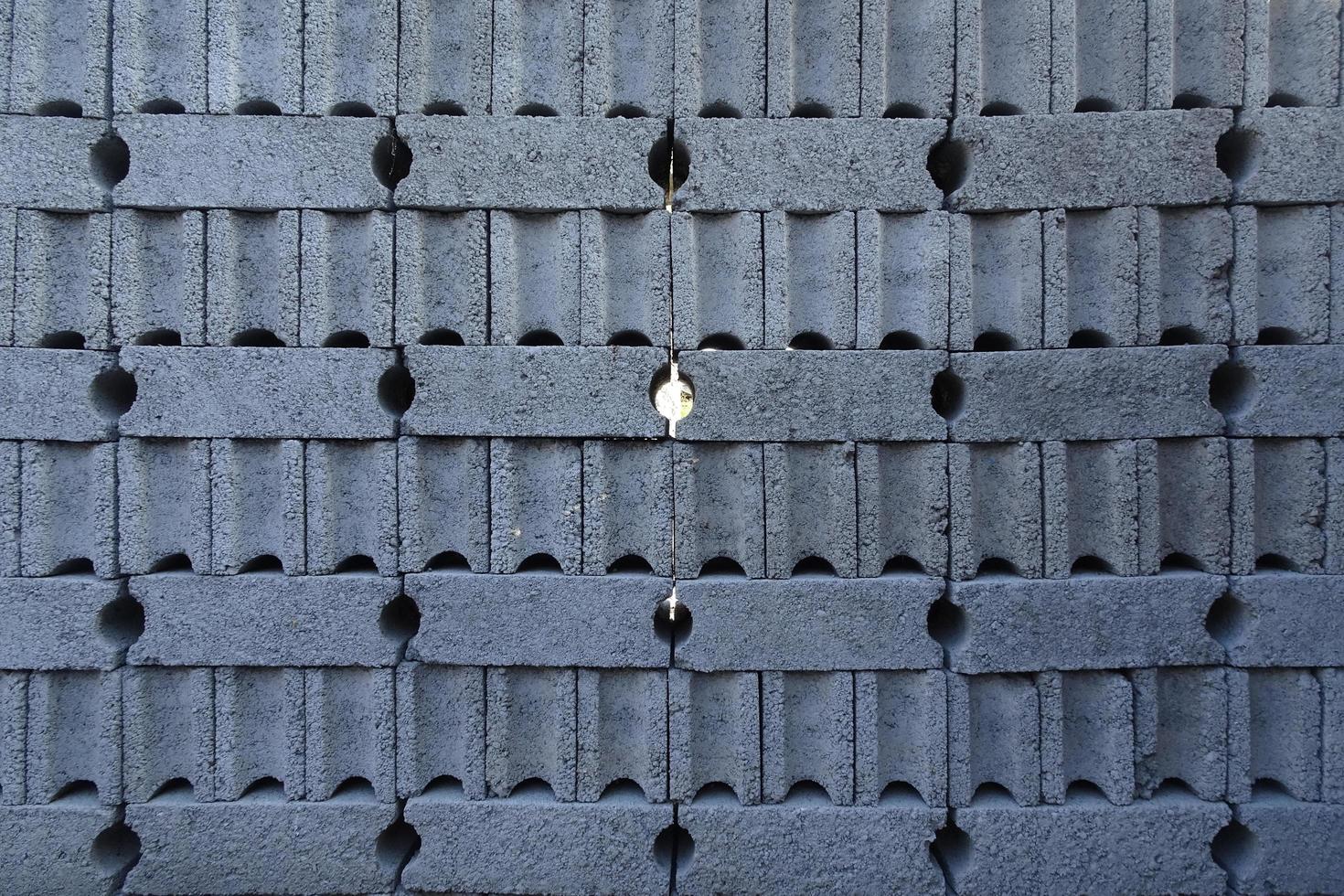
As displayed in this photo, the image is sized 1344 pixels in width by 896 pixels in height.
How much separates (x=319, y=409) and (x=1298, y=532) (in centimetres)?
430

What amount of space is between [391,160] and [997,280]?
278 centimetres

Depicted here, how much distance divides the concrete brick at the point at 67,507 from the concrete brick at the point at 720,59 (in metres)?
3.00

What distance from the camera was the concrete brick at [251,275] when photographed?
9.74 ft

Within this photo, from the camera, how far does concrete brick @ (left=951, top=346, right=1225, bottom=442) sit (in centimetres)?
293

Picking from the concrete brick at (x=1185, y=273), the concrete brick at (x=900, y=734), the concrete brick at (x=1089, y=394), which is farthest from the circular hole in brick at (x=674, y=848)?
the concrete brick at (x=1185, y=273)

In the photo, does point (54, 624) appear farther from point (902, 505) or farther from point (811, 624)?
point (902, 505)

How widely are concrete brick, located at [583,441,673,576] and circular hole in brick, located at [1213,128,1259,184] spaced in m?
2.78

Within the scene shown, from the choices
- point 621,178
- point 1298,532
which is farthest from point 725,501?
point 1298,532

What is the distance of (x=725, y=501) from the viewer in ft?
9.90

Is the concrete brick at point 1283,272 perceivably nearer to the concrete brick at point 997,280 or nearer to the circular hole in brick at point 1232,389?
the circular hole in brick at point 1232,389

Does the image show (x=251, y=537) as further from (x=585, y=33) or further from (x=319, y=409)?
(x=585, y=33)

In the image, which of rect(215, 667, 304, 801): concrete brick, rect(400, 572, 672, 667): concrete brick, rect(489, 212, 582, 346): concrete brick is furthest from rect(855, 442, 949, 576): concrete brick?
Answer: rect(215, 667, 304, 801): concrete brick

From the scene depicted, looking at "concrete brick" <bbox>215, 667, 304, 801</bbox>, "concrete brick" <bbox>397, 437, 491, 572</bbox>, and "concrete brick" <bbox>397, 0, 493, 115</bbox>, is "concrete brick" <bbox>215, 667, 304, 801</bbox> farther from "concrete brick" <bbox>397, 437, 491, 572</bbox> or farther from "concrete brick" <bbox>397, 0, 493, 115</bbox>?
"concrete brick" <bbox>397, 0, 493, 115</bbox>

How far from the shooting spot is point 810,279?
302 centimetres
